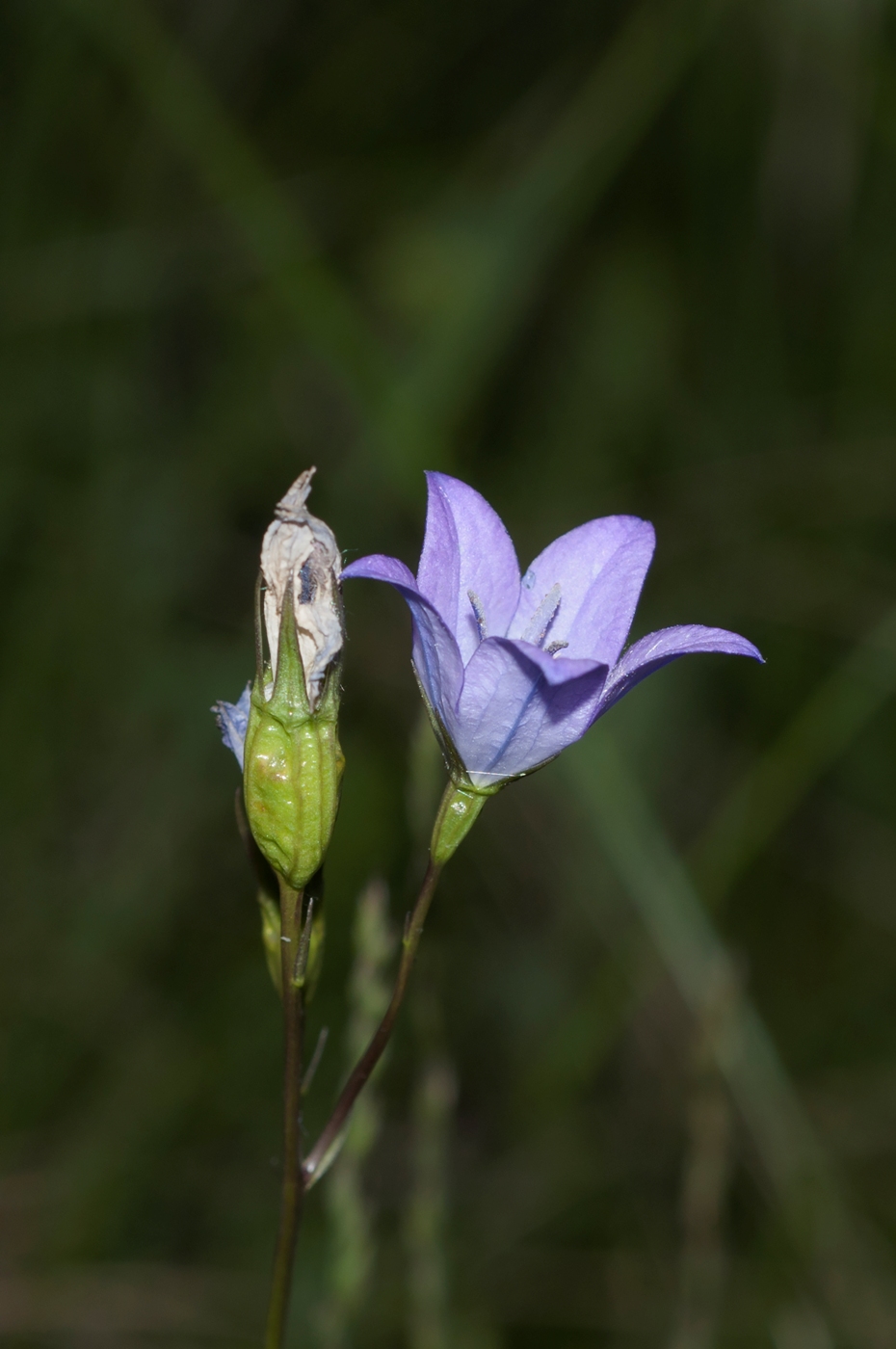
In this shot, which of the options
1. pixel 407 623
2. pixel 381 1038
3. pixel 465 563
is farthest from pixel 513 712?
pixel 407 623

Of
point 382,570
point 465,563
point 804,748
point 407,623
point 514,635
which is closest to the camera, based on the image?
point 382,570

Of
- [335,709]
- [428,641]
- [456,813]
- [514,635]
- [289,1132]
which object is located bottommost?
[289,1132]

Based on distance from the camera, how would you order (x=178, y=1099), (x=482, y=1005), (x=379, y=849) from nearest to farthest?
(x=178, y=1099) < (x=379, y=849) < (x=482, y=1005)

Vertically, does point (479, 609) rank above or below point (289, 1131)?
above

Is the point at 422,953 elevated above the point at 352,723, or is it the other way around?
the point at 352,723

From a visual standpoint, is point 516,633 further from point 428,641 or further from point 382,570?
point 382,570

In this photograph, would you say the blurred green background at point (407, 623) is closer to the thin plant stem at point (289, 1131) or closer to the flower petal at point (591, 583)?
the flower petal at point (591, 583)

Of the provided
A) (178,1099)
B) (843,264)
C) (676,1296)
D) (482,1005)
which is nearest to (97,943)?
(178,1099)

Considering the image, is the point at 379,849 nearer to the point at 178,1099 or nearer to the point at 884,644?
the point at 178,1099
